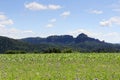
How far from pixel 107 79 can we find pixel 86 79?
0.91 metres

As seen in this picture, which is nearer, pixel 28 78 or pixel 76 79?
pixel 76 79

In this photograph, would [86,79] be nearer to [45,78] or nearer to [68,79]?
[68,79]

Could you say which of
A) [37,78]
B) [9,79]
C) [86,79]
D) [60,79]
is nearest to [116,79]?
[86,79]

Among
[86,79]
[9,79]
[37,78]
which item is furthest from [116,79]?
[9,79]

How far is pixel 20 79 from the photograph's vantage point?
545 inches

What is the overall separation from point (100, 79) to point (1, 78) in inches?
173

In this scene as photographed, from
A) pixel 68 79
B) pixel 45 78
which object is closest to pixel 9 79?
pixel 45 78

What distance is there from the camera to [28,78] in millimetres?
14398

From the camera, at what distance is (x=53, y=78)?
1389 cm

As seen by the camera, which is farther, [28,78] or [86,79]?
[28,78]

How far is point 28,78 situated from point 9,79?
36.5 inches

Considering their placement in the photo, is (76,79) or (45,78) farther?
(45,78)

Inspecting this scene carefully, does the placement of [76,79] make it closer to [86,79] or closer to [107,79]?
[86,79]

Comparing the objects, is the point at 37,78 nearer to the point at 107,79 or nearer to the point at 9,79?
the point at 9,79
